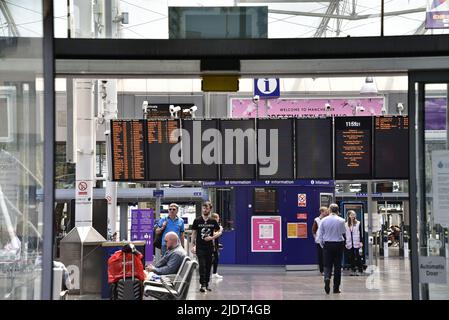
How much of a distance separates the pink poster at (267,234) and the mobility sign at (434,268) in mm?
13770

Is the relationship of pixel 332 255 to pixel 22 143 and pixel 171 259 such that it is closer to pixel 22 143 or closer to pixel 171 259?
pixel 171 259

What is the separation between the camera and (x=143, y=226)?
22906mm

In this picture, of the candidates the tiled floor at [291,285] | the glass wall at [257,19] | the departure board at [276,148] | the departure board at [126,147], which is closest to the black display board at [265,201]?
the tiled floor at [291,285]

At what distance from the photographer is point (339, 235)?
590 inches

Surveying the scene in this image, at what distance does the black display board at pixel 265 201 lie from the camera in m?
20.9

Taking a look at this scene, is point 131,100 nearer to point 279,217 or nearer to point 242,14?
point 279,217

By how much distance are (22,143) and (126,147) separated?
7777mm

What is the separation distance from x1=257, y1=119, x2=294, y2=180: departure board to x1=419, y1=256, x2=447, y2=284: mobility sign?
5.23 meters

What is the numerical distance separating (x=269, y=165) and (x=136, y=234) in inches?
435

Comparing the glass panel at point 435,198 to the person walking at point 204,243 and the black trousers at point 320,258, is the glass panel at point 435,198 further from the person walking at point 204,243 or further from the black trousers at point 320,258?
the black trousers at point 320,258

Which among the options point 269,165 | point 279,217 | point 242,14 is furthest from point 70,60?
point 279,217

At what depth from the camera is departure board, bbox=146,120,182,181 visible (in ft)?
42.3

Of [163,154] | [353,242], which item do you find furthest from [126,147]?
[353,242]

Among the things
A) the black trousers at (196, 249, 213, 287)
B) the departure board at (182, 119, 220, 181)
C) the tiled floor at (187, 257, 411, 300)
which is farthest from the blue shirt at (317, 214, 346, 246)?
the departure board at (182, 119, 220, 181)
